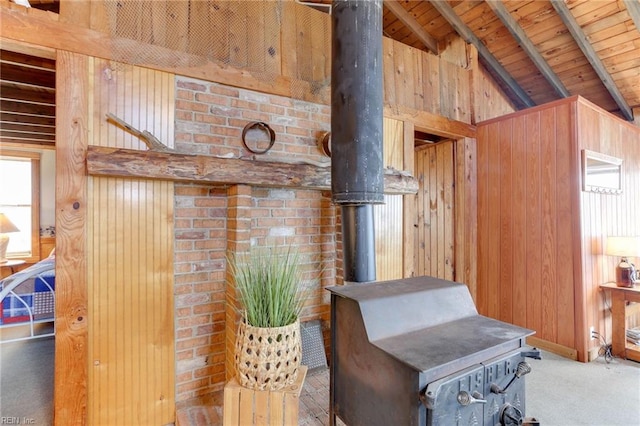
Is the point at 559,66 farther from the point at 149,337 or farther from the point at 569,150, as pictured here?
the point at 149,337

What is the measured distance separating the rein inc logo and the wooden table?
463cm

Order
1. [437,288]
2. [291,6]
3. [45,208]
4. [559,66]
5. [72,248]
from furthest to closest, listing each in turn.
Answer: [45,208] → [559,66] → [291,6] → [72,248] → [437,288]

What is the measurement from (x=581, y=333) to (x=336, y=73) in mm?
3130

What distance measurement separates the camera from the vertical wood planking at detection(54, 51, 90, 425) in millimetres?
1669

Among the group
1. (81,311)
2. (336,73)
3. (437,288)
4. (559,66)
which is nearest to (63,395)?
(81,311)

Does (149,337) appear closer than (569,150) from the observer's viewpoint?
Yes

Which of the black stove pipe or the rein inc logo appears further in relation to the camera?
the rein inc logo

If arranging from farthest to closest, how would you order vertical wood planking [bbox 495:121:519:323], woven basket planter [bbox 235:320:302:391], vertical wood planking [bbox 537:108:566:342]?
vertical wood planking [bbox 495:121:519:323]
vertical wood planking [bbox 537:108:566:342]
woven basket planter [bbox 235:320:302:391]

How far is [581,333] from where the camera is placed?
2.82m

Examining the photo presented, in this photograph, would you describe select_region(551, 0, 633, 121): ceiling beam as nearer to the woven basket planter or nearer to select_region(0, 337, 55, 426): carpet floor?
the woven basket planter

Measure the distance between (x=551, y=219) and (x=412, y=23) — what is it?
274 centimetres

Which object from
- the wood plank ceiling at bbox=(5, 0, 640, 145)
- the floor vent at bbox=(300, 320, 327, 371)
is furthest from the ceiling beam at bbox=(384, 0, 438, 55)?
the floor vent at bbox=(300, 320, 327, 371)

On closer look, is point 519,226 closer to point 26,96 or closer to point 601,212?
point 601,212

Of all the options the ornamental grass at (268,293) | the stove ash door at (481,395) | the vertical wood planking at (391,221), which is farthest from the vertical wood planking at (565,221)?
the ornamental grass at (268,293)
